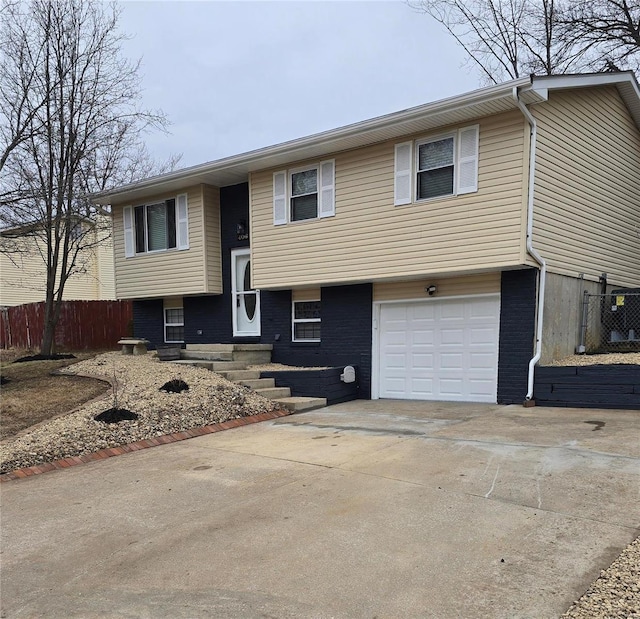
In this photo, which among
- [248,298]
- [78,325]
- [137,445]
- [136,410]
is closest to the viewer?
[137,445]

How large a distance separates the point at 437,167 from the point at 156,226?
25.3ft

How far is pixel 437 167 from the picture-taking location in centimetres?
852

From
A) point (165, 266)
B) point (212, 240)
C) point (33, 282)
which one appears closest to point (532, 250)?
point (212, 240)

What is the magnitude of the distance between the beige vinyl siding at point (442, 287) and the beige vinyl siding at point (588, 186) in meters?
1.02

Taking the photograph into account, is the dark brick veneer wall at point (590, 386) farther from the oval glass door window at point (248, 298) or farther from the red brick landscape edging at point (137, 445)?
the oval glass door window at point (248, 298)

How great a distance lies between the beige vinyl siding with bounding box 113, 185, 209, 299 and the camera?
1191 cm

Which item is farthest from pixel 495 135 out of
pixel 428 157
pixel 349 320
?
pixel 349 320

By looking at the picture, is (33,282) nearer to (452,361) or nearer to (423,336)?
(423,336)

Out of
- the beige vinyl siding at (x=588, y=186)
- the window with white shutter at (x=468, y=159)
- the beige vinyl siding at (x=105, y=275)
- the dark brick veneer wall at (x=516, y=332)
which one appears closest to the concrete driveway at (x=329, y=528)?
the dark brick veneer wall at (x=516, y=332)

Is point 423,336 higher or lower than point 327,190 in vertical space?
lower

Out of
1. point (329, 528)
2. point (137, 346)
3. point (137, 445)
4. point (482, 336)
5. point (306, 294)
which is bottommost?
point (137, 445)

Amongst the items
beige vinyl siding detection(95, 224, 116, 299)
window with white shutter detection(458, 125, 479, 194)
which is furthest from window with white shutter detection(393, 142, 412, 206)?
beige vinyl siding detection(95, 224, 116, 299)

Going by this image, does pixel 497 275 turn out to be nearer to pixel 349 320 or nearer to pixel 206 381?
pixel 349 320

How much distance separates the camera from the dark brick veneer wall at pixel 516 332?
26.6 ft
